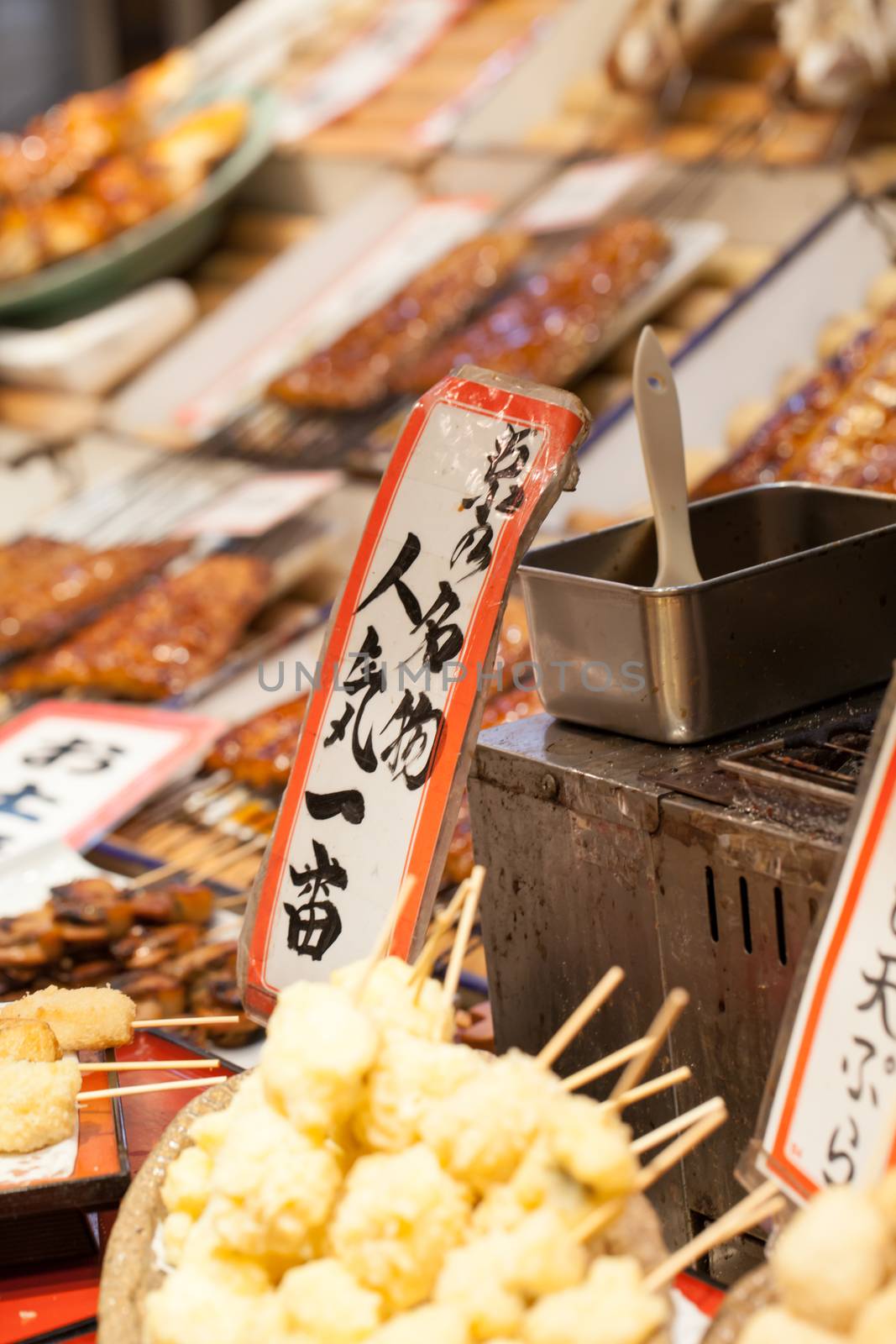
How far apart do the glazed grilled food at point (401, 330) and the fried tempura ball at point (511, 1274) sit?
4145mm

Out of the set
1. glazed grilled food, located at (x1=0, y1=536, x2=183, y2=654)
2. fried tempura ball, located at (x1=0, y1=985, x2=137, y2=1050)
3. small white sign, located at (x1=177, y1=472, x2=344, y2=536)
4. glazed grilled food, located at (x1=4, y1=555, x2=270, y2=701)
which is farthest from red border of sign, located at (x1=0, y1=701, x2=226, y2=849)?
fried tempura ball, located at (x1=0, y1=985, x2=137, y2=1050)

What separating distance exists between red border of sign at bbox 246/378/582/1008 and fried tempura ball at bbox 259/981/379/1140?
0.38 meters

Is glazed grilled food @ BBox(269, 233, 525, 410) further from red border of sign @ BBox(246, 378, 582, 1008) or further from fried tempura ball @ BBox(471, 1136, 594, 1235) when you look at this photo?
fried tempura ball @ BBox(471, 1136, 594, 1235)

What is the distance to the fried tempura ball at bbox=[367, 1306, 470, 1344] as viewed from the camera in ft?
4.30

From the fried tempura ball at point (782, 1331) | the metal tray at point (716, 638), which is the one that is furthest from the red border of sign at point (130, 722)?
the fried tempura ball at point (782, 1331)

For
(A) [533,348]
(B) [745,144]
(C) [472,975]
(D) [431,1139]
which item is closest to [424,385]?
(A) [533,348]

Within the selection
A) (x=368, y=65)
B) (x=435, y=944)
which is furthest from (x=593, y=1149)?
(x=368, y=65)

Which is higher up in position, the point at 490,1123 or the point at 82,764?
the point at 490,1123

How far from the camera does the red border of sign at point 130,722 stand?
365 centimetres

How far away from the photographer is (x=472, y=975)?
2.82 m

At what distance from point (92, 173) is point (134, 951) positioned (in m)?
4.89

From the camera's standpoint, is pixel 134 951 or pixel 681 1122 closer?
pixel 681 1122

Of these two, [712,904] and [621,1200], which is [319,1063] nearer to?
[621,1200]

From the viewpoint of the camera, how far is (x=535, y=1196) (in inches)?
56.1
